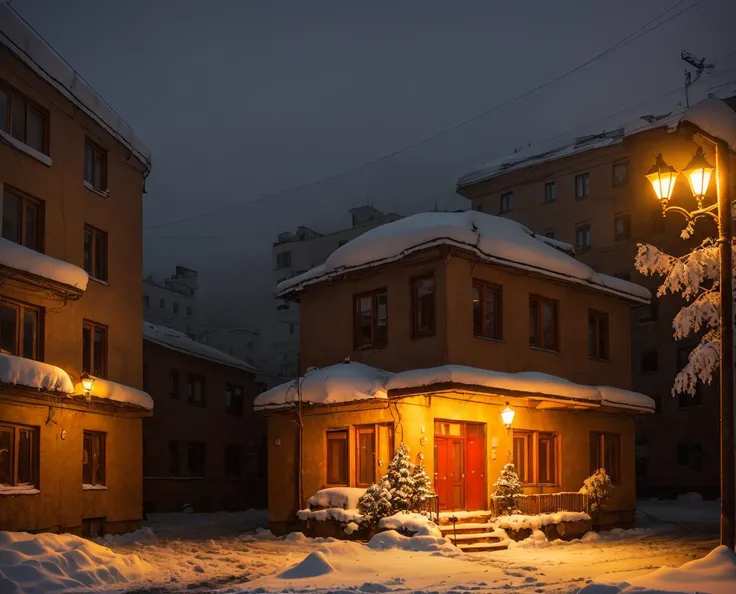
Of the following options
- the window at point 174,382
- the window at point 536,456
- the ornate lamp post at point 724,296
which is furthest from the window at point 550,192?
the ornate lamp post at point 724,296

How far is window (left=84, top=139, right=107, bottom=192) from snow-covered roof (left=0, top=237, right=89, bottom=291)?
411 cm

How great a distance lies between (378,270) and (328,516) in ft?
22.1

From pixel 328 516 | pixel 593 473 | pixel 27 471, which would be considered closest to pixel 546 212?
pixel 593 473

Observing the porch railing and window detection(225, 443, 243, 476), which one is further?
window detection(225, 443, 243, 476)

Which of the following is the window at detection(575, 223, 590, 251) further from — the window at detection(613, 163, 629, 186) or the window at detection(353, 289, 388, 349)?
the window at detection(353, 289, 388, 349)

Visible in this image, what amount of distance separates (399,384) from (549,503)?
5878 mm

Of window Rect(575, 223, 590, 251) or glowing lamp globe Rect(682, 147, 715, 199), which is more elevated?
window Rect(575, 223, 590, 251)

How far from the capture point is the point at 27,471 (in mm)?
22234

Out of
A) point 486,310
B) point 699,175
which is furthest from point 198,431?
point 699,175

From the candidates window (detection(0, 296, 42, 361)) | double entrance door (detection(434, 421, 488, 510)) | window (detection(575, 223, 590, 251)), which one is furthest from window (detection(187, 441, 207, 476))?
window (detection(575, 223, 590, 251))

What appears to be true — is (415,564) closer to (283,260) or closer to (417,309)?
(417,309)

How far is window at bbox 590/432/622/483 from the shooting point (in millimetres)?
30359

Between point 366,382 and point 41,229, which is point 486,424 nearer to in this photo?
point 366,382

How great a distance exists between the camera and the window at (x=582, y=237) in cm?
4997
